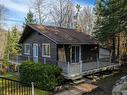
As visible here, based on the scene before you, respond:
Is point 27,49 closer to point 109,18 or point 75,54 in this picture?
point 75,54

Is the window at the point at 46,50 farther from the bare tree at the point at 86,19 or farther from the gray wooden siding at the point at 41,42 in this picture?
the bare tree at the point at 86,19

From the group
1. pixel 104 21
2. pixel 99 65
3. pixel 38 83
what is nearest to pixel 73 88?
pixel 38 83

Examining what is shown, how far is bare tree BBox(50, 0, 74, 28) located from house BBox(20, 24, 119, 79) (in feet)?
81.0

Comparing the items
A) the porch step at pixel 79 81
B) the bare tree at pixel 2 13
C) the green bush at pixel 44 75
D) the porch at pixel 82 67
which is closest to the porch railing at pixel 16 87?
the green bush at pixel 44 75

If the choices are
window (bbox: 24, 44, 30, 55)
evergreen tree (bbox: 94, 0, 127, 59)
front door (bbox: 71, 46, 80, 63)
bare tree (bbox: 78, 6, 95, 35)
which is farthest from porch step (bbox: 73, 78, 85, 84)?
bare tree (bbox: 78, 6, 95, 35)

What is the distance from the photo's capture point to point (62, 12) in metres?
52.6

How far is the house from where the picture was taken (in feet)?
67.9

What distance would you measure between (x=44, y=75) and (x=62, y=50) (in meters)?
5.25

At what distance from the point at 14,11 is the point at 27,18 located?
10.8 m

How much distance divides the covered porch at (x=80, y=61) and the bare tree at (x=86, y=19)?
3185 centimetres

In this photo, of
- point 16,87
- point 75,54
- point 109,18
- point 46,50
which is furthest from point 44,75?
point 109,18

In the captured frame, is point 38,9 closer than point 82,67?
No

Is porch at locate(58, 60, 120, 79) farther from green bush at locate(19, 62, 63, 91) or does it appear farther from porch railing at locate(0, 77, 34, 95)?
porch railing at locate(0, 77, 34, 95)

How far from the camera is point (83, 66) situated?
69.9 ft
